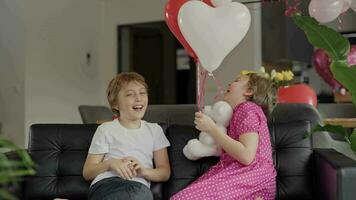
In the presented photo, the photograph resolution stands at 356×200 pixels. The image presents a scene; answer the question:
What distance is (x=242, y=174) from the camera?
1914 millimetres

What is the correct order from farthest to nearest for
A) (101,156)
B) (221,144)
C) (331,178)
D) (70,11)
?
(70,11) < (101,156) < (221,144) < (331,178)

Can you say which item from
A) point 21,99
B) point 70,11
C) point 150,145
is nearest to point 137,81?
point 150,145

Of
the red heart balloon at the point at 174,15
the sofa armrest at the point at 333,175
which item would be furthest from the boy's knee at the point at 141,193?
the red heart balloon at the point at 174,15

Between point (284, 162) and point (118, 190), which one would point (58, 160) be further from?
point (284, 162)

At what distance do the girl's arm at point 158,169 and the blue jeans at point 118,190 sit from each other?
2.9 inches

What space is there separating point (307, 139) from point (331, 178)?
407 millimetres

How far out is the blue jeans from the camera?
1.82 meters

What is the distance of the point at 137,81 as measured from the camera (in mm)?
2076

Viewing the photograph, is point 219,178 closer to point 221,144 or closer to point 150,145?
point 221,144

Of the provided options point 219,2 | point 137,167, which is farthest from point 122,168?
point 219,2

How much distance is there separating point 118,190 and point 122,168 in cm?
11

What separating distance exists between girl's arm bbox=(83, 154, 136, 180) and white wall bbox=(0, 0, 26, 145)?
4.24 metres

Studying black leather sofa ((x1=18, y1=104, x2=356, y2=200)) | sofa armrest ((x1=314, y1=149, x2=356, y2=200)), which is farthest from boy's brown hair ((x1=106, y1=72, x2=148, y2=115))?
sofa armrest ((x1=314, y1=149, x2=356, y2=200))

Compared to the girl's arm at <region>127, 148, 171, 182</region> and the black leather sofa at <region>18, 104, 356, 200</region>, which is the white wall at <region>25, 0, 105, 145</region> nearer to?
the black leather sofa at <region>18, 104, 356, 200</region>
